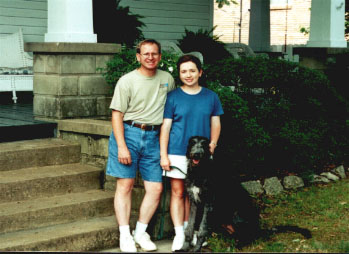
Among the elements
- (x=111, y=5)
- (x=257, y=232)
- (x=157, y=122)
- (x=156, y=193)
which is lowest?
(x=257, y=232)

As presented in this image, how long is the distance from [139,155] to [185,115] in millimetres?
552

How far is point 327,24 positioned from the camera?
10.9 metres

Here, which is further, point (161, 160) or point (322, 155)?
point (322, 155)

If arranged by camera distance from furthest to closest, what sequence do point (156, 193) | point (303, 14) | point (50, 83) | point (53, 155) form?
point (303, 14) < point (50, 83) < point (53, 155) < point (156, 193)

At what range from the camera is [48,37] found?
6.96 m

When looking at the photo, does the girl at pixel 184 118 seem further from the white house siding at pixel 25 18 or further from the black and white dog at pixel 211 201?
the white house siding at pixel 25 18

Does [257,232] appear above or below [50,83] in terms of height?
below

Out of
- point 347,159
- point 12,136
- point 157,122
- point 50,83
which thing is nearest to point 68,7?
point 50,83

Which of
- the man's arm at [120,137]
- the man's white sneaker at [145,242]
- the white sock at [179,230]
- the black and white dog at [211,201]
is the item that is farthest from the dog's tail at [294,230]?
the man's arm at [120,137]

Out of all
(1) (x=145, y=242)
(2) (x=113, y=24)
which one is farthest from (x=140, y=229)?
(2) (x=113, y=24)

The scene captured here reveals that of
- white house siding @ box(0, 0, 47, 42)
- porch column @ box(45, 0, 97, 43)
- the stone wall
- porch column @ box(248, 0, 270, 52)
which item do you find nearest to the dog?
the stone wall

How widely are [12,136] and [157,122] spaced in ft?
6.88

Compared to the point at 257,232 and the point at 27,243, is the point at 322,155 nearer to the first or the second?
the point at 257,232

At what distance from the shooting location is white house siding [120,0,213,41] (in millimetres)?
13625
